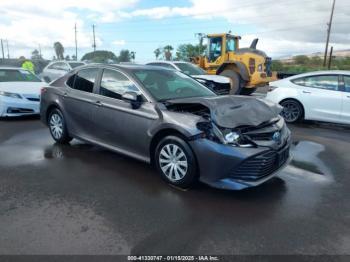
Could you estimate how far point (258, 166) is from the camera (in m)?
4.00

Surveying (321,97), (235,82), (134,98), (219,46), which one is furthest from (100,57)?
(134,98)

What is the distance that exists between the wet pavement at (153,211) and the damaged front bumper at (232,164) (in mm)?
258

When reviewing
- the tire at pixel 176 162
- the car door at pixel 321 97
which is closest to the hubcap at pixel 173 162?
the tire at pixel 176 162

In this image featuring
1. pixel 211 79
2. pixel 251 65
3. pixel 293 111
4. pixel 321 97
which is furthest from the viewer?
pixel 251 65

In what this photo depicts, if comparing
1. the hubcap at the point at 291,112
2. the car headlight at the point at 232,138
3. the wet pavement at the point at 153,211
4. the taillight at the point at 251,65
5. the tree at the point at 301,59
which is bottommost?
the wet pavement at the point at 153,211

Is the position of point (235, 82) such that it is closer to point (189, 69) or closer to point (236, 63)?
point (236, 63)

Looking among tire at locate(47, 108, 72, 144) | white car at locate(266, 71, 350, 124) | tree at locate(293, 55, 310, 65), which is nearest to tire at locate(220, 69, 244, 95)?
white car at locate(266, 71, 350, 124)

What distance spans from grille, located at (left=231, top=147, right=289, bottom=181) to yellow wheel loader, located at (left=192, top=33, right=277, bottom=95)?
31.9ft

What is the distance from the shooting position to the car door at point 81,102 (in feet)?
18.4

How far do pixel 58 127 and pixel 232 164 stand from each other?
3.83m

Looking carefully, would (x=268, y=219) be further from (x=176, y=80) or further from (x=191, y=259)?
(x=176, y=80)

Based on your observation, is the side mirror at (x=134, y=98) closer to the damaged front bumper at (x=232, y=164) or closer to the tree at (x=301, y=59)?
the damaged front bumper at (x=232, y=164)

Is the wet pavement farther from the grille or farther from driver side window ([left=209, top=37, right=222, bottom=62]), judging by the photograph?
driver side window ([left=209, top=37, right=222, bottom=62])

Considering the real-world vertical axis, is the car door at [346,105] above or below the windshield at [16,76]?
below
